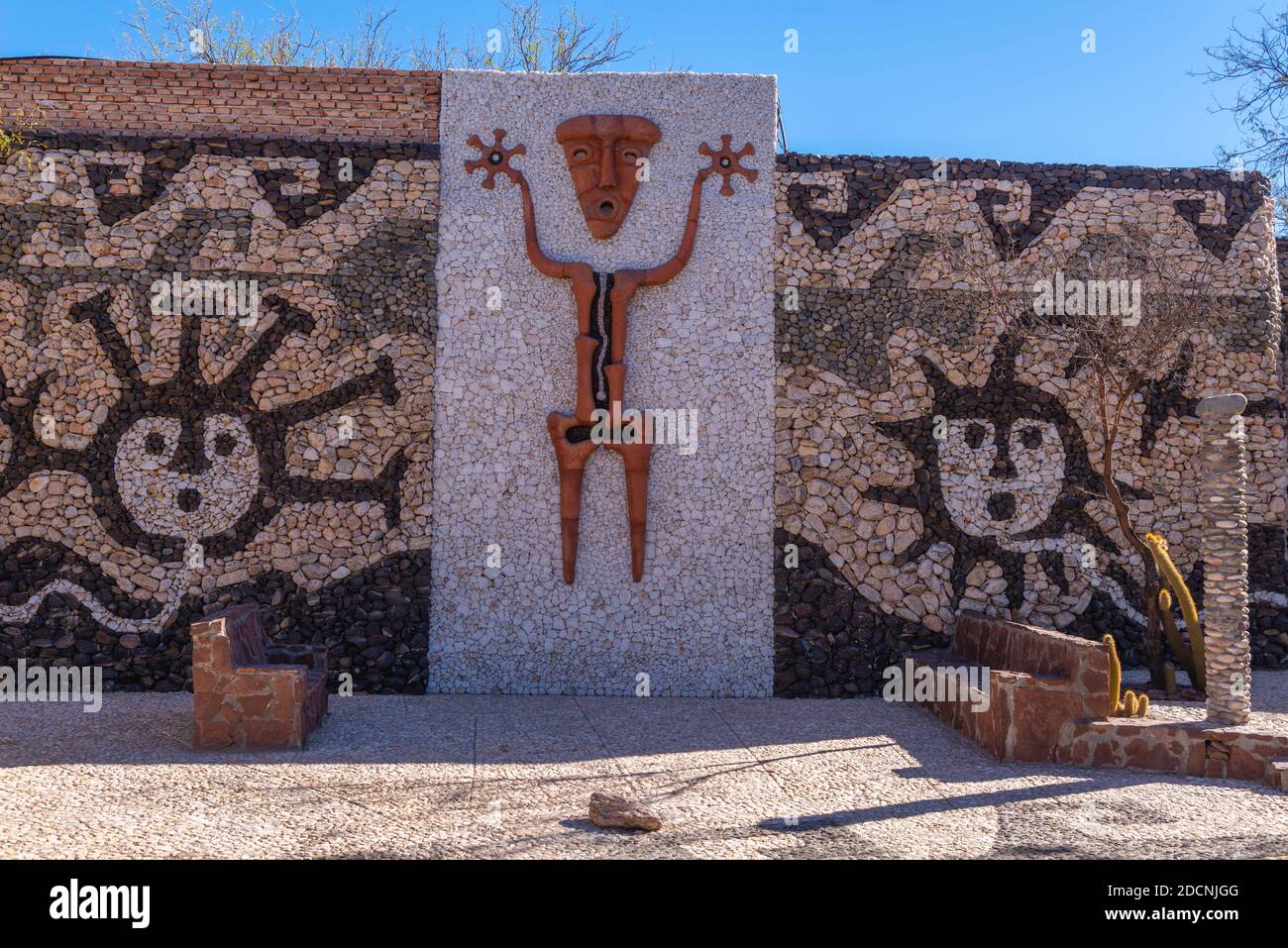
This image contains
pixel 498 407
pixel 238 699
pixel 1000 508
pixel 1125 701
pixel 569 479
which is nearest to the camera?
pixel 238 699

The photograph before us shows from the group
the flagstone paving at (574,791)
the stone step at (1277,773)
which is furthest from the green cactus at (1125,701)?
the stone step at (1277,773)

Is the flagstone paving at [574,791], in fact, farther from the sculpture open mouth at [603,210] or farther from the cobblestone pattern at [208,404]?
the sculpture open mouth at [603,210]

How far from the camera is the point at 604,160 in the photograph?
355 inches

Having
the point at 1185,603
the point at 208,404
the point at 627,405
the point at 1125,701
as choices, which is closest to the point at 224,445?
the point at 208,404

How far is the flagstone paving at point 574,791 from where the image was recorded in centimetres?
484

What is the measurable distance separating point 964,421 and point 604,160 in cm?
359

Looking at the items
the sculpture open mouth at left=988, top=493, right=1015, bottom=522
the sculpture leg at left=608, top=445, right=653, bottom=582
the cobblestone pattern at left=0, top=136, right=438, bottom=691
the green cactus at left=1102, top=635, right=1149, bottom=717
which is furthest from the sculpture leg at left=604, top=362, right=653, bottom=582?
the green cactus at left=1102, top=635, right=1149, bottom=717

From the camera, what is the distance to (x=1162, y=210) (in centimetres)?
965

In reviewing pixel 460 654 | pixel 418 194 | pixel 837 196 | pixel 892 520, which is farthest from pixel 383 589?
pixel 837 196

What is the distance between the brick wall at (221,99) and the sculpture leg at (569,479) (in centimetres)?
269

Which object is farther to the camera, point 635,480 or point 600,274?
point 600,274

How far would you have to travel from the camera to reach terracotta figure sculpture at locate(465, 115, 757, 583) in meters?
8.84

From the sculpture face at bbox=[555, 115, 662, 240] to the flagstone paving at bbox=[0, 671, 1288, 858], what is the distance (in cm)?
394

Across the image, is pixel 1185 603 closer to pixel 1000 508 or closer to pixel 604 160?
pixel 1000 508
